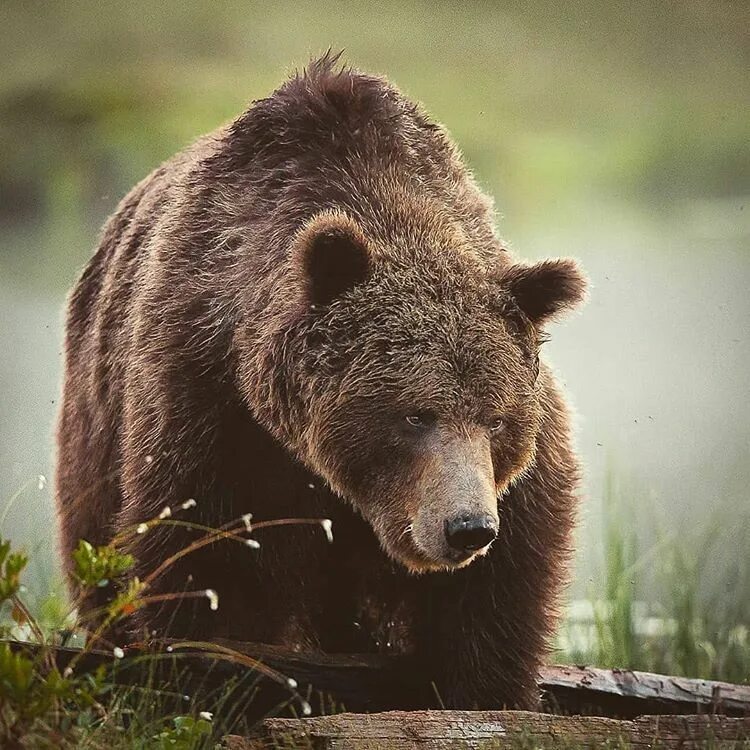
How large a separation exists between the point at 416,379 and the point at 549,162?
4374 mm

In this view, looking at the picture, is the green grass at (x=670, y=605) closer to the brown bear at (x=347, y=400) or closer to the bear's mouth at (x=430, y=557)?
the brown bear at (x=347, y=400)

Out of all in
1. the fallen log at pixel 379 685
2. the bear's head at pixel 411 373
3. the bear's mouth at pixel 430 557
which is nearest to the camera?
the bear's mouth at pixel 430 557

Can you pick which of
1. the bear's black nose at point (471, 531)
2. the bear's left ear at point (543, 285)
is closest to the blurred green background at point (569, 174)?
the bear's left ear at point (543, 285)

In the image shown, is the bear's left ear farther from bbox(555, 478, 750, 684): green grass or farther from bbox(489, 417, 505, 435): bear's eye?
bbox(555, 478, 750, 684): green grass

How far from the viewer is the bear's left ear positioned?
13.9 ft

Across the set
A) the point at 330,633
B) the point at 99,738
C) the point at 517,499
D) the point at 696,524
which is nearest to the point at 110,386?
the point at 330,633

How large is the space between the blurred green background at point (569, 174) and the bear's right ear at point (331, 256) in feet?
8.24

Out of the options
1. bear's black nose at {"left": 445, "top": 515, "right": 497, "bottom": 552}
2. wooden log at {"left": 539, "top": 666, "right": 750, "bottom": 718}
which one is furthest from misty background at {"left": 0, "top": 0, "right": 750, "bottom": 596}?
bear's black nose at {"left": 445, "top": 515, "right": 497, "bottom": 552}

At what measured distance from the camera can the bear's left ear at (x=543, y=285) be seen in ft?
13.9

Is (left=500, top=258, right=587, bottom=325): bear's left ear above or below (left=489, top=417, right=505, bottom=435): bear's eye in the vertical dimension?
above

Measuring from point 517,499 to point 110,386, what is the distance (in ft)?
5.62

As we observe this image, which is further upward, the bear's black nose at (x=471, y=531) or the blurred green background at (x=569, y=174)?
the blurred green background at (x=569, y=174)

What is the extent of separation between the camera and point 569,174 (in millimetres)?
8039

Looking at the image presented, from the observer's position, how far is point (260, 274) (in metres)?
4.42
